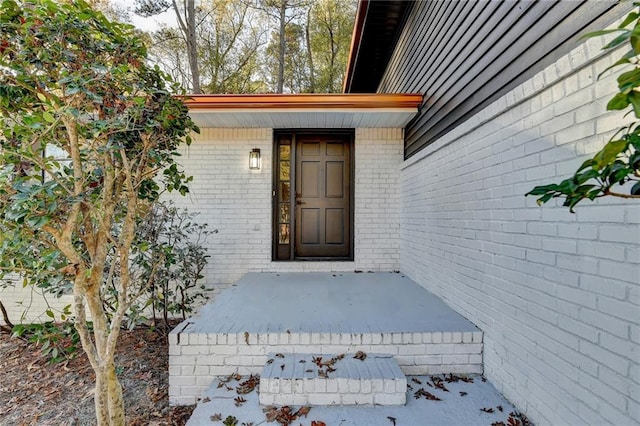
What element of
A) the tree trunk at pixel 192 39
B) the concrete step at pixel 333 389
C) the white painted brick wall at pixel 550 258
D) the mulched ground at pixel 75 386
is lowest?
the mulched ground at pixel 75 386

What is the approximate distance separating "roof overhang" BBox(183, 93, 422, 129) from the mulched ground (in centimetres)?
288

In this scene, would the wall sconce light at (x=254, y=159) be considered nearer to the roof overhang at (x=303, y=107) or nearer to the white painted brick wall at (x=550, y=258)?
the roof overhang at (x=303, y=107)

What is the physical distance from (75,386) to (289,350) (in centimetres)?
221

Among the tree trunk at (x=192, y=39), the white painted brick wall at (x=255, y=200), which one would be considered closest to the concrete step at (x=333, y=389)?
the white painted brick wall at (x=255, y=200)

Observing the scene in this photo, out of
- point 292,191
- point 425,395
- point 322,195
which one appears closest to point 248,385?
point 425,395

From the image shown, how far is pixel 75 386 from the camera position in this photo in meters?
2.93

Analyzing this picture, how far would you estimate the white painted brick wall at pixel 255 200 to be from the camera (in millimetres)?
4562

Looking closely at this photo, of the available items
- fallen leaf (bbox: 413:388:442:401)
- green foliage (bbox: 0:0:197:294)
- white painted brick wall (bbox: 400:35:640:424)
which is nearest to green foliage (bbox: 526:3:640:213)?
white painted brick wall (bbox: 400:35:640:424)

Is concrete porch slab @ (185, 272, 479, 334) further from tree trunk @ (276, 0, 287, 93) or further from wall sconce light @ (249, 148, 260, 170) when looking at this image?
tree trunk @ (276, 0, 287, 93)

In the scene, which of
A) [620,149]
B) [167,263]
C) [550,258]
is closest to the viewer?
[620,149]

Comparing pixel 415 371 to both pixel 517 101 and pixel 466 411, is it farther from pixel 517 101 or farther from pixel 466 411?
pixel 517 101

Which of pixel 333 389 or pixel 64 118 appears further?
pixel 333 389

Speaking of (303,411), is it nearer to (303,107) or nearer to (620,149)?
(620,149)

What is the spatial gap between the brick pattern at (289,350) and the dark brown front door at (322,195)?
246 cm
